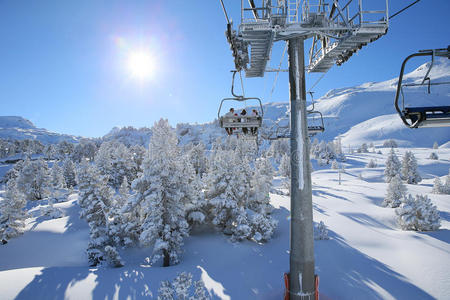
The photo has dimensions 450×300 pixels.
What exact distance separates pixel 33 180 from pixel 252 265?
49883mm

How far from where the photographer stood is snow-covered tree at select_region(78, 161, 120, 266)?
18.5 metres

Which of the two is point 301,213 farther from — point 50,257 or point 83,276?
point 50,257

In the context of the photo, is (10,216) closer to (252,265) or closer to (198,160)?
(252,265)

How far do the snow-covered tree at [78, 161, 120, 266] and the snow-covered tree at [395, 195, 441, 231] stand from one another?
92.4 ft

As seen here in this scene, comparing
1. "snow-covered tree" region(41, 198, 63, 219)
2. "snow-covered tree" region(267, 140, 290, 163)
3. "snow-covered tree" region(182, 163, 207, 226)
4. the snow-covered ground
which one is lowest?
"snow-covered tree" region(41, 198, 63, 219)

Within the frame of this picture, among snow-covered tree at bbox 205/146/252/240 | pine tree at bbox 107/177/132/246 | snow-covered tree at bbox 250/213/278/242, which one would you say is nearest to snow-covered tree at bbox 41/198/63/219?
pine tree at bbox 107/177/132/246

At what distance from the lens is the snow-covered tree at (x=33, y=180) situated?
1718 inches

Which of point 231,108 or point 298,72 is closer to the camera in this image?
point 298,72

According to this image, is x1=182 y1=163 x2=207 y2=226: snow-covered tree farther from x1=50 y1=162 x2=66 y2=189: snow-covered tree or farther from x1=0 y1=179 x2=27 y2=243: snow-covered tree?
x1=50 y1=162 x2=66 y2=189: snow-covered tree

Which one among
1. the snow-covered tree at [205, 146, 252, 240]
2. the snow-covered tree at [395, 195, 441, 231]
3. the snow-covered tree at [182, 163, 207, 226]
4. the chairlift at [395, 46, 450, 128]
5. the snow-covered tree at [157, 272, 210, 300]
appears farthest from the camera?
the snow-covered tree at [205, 146, 252, 240]

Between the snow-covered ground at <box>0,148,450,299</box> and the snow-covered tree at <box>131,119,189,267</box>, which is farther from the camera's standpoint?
the snow-covered tree at <box>131,119,189,267</box>

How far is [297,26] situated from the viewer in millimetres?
6562

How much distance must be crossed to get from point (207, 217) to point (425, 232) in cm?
2056

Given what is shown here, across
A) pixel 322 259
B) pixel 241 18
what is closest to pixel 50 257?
pixel 322 259
